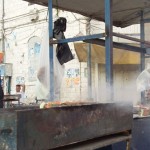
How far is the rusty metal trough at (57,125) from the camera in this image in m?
2.04

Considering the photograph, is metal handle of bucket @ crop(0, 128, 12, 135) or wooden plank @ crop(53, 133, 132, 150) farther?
wooden plank @ crop(53, 133, 132, 150)

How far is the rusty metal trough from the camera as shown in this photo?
2043mm

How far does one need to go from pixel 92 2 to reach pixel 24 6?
8.25 metres

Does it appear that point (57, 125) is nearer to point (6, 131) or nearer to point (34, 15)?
point (6, 131)

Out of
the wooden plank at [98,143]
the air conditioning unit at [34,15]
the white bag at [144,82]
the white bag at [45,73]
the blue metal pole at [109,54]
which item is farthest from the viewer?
the air conditioning unit at [34,15]

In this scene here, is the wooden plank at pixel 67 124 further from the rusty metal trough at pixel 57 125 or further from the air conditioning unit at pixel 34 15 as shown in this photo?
the air conditioning unit at pixel 34 15

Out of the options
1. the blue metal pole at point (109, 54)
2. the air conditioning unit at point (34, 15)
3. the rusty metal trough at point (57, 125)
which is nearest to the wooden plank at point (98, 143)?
the rusty metal trough at point (57, 125)

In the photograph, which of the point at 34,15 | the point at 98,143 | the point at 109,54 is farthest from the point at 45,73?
the point at 34,15

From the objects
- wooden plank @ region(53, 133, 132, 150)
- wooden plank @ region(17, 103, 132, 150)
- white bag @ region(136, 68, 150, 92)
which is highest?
white bag @ region(136, 68, 150, 92)

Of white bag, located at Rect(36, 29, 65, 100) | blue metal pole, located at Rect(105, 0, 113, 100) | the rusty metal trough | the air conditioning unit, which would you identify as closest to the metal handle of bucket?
the rusty metal trough

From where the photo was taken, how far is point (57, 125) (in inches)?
90.5

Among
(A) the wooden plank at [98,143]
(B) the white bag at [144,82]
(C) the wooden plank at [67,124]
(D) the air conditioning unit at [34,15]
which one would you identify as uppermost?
(D) the air conditioning unit at [34,15]

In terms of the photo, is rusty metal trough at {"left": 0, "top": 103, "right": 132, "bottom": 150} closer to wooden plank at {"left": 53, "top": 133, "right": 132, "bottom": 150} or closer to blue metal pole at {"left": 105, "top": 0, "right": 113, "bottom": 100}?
wooden plank at {"left": 53, "top": 133, "right": 132, "bottom": 150}

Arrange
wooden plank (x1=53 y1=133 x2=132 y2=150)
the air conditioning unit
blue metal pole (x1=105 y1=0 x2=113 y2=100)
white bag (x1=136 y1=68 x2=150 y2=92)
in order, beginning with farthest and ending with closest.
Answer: the air conditioning unit
white bag (x1=136 y1=68 x2=150 y2=92)
blue metal pole (x1=105 y1=0 x2=113 y2=100)
wooden plank (x1=53 y1=133 x2=132 y2=150)
